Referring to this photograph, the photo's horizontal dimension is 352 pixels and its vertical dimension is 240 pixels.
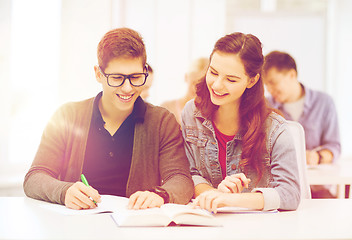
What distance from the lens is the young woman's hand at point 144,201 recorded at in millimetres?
1304

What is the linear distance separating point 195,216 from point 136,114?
23.7 inches

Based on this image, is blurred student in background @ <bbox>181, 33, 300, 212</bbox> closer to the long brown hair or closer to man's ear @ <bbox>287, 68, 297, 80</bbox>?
the long brown hair

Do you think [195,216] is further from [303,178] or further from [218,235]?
[303,178]

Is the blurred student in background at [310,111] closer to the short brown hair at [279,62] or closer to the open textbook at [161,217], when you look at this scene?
the short brown hair at [279,62]

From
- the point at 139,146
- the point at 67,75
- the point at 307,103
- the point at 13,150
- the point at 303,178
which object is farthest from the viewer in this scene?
the point at 67,75

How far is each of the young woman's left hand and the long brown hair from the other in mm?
276

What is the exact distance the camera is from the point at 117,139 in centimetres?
169

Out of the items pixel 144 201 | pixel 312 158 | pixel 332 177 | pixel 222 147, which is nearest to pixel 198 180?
pixel 222 147

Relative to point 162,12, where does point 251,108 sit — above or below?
below

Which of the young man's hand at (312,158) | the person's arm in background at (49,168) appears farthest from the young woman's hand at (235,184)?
the young man's hand at (312,158)

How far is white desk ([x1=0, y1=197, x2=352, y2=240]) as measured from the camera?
43.8 inches

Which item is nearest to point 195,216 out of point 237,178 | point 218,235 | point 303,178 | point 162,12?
point 218,235

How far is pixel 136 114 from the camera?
1.69 m

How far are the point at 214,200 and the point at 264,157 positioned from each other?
0.36 meters
